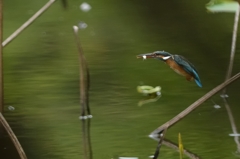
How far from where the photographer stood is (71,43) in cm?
213

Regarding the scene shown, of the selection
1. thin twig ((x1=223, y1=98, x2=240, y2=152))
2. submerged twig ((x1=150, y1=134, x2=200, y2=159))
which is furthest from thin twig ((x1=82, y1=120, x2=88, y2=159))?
thin twig ((x1=223, y1=98, x2=240, y2=152))

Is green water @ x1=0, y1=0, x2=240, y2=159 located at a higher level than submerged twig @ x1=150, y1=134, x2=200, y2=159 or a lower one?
higher

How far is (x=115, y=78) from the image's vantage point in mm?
1771

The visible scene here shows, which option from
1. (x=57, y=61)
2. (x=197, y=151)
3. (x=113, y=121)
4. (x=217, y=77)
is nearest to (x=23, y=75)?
(x=57, y=61)

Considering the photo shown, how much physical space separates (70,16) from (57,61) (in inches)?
18.5

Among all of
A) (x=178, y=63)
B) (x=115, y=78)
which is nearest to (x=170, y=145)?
(x=178, y=63)

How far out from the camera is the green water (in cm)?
133

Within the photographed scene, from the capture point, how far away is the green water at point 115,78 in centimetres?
133

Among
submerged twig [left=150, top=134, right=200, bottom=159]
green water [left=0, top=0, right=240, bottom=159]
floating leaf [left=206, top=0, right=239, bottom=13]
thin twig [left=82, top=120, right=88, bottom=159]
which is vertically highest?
floating leaf [left=206, top=0, right=239, bottom=13]

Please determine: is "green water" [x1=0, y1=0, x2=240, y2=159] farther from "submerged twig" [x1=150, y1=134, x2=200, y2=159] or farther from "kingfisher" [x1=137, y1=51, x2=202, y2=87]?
"kingfisher" [x1=137, y1=51, x2=202, y2=87]

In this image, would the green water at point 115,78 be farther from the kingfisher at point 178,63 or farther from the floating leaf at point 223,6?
the kingfisher at point 178,63

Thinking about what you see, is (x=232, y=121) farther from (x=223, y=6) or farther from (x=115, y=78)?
(x=223, y=6)

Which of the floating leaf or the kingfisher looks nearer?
the kingfisher

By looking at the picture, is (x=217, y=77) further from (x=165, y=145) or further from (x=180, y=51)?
(x=165, y=145)
